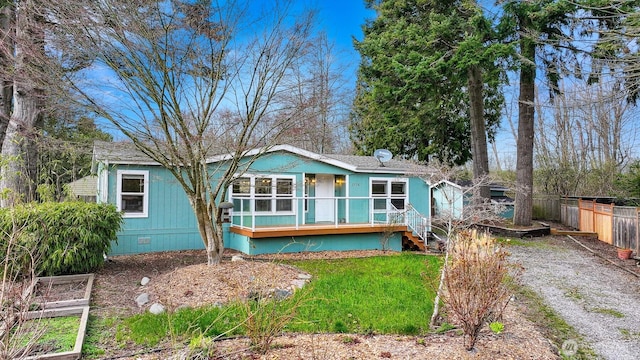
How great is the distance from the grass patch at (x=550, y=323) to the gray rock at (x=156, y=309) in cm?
507

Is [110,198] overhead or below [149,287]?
overhead

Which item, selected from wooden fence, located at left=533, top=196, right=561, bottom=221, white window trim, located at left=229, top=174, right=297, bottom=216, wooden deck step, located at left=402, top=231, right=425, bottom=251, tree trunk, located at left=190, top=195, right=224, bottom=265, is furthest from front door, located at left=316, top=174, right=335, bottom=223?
wooden fence, located at left=533, top=196, right=561, bottom=221

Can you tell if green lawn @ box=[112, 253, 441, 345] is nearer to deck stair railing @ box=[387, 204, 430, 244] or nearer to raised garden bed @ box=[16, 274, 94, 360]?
raised garden bed @ box=[16, 274, 94, 360]

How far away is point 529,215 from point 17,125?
55.9ft

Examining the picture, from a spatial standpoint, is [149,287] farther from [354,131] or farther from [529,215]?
[354,131]

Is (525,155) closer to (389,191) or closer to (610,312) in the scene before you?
(389,191)

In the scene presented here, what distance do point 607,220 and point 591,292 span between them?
23.8 ft

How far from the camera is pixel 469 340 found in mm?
3760

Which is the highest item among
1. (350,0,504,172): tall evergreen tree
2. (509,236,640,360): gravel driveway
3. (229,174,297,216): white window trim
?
(350,0,504,172): tall evergreen tree

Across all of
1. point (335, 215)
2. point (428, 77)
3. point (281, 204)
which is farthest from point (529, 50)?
point (281, 204)

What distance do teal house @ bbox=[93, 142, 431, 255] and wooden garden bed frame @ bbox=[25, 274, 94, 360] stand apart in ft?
7.81

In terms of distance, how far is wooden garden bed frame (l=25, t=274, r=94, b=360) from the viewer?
11.9 feet

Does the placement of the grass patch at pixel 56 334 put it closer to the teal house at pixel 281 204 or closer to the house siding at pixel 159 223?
the teal house at pixel 281 204

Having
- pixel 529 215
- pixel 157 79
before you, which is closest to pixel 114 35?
pixel 157 79
